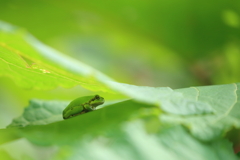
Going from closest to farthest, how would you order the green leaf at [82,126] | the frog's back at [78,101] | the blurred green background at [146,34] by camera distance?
1. the green leaf at [82,126]
2. the frog's back at [78,101]
3. the blurred green background at [146,34]

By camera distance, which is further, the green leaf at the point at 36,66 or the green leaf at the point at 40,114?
the green leaf at the point at 40,114

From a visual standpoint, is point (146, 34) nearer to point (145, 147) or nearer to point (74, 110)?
point (74, 110)

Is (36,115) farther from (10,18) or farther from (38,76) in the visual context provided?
(10,18)

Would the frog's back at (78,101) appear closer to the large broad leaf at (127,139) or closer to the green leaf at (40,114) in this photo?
the green leaf at (40,114)

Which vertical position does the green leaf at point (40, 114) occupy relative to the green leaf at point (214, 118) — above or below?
below

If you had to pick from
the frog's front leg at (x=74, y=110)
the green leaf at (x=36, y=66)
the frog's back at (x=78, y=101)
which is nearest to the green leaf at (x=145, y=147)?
the green leaf at (x=36, y=66)

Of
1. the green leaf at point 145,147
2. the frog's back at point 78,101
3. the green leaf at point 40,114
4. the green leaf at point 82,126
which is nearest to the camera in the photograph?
the green leaf at point 145,147

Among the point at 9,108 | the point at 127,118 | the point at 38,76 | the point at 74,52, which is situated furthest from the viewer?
the point at 74,52

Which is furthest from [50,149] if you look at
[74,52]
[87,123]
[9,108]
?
[74,52]

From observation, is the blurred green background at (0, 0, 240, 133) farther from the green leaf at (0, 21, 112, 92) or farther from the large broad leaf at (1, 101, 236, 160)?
the large broad leaf at (1, 101, 236, 160)
